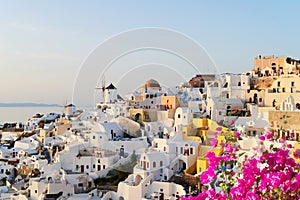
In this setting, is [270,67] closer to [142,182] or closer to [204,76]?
[204,76]

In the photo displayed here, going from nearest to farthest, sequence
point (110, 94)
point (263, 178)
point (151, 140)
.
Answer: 1. point (263, 178)
2. point (151, 140)
3. point (110, 94)

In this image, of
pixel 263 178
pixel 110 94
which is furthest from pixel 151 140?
pixel 263 178

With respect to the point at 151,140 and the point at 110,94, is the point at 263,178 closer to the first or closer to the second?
the point at 151,140

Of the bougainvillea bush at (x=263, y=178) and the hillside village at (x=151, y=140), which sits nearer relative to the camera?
the bougainvillea bush at (x=263, y=178)

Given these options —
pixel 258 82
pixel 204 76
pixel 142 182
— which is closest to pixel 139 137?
pixel 142 182

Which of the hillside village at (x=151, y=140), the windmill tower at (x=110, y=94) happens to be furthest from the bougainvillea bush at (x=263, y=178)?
the windmill tower at (x=110, y=94)

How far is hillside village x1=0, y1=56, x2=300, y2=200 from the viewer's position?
43.2ft

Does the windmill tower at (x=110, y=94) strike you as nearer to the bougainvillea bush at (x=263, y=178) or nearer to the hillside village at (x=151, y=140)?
the hillside village at (x=151, y=140)

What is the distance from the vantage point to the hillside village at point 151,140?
13.2 metres

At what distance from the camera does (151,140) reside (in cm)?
1695

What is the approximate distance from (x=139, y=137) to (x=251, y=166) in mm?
14265

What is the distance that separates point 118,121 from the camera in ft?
62.5

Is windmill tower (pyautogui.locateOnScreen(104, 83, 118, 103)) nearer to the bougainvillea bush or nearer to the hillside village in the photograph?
the hillside village

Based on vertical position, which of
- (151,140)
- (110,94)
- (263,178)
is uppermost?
(110,94)
